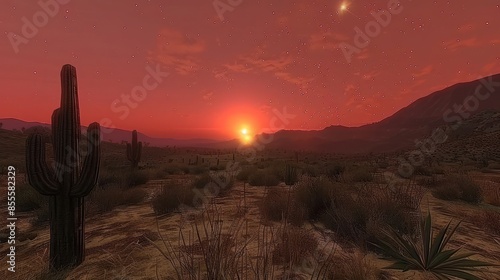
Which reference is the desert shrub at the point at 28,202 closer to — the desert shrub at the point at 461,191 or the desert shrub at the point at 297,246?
the desert shrub at the point at 297,246

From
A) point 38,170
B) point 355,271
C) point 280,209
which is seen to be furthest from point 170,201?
point 355,271

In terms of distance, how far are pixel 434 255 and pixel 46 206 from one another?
9.40 meters

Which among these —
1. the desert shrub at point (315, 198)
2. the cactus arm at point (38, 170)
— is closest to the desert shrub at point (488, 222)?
the desert shrub at point (315, 198)

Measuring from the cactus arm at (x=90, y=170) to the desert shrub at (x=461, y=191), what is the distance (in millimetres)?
10953

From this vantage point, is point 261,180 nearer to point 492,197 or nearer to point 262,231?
point 262,231

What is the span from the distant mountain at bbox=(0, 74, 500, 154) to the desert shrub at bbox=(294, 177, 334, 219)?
286ft

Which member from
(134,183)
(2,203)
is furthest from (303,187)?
(2,203)

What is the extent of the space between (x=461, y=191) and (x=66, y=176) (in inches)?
465

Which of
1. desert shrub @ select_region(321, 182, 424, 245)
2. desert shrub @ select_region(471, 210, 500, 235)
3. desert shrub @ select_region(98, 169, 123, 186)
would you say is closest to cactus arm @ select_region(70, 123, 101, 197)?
desert shrub @ select_region(321, 182, 424, 245)

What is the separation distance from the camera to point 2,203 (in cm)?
955

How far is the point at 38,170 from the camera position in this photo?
4359mm

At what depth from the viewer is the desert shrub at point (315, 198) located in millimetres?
6469

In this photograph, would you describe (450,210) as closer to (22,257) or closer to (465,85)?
(22,257)

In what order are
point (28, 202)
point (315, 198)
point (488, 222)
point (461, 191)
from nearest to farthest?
point (488, 222), point (315, 198), point (28, 202), point (461, 191)
